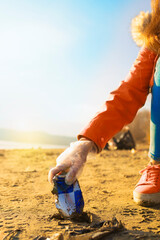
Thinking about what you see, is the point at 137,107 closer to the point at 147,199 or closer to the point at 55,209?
the point at 147,199

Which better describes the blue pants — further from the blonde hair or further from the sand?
the sand

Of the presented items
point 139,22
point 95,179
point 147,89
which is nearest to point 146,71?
point 147,89

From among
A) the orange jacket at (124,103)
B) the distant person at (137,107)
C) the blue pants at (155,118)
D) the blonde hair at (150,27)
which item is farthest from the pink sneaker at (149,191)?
the blonde hair at (150,27)

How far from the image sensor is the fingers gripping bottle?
4.04 feet

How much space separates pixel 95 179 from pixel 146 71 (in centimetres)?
110

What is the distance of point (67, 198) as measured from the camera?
125 centimetres

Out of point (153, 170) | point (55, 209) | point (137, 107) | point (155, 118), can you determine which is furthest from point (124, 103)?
point (55, 209)

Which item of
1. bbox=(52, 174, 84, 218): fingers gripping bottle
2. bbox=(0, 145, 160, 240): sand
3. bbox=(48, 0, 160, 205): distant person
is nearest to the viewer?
bbox=(0, 145, 160, 240): sand

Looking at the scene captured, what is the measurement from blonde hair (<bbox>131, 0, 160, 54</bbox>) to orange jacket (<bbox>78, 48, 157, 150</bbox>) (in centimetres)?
10

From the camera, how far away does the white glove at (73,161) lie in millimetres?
1238

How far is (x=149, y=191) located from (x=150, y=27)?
1.09m

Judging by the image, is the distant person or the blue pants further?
the blue pants

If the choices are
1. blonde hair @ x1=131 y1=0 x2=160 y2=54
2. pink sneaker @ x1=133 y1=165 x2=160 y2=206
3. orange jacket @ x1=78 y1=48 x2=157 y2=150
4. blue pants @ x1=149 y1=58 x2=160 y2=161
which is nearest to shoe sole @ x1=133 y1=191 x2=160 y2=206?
pink sneaker @ x1=133 y1=165 x2=160 y2=206

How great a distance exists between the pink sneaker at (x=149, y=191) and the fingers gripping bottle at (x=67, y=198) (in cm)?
45
